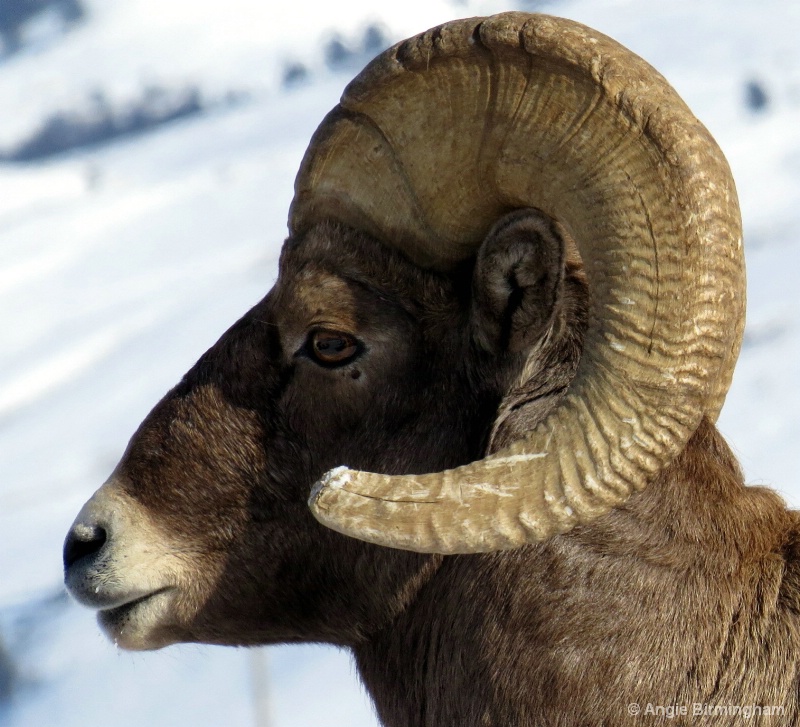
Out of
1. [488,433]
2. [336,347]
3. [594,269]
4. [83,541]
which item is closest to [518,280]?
[594,269]

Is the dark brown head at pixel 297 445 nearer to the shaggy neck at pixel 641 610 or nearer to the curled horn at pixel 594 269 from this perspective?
the shaggy neck at pixel 641 610

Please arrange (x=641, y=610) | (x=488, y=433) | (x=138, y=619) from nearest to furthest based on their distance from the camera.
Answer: (x=641, y=610), (x=488, y=433), (x=138, y=619)

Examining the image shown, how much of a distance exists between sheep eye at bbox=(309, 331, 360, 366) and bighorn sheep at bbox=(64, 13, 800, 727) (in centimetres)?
1

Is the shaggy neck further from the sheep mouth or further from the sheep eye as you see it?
the sheep mouth

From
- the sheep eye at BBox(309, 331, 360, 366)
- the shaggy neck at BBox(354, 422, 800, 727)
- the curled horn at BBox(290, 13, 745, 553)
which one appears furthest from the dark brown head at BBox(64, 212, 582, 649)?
the curled horn at BBox(290, 13, 745, 553)

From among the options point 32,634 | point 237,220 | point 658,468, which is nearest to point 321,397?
point 658,468

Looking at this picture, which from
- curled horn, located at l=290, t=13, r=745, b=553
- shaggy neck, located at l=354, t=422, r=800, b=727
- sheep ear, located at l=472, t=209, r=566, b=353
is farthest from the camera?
sheep ear, located at l=472, t=209, r=566, b=353

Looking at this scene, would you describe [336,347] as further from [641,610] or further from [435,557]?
[641,610]

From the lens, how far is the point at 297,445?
16.7ft

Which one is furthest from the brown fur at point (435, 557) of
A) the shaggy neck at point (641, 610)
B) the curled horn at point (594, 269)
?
the curled horn at point (594, 269)

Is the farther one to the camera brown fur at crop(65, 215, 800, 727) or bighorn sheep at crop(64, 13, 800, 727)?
brown fur at crop(65, 215, 800, 727)

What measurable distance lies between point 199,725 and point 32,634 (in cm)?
315

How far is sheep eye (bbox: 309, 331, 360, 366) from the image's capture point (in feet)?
16.4

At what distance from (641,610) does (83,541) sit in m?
2.29
